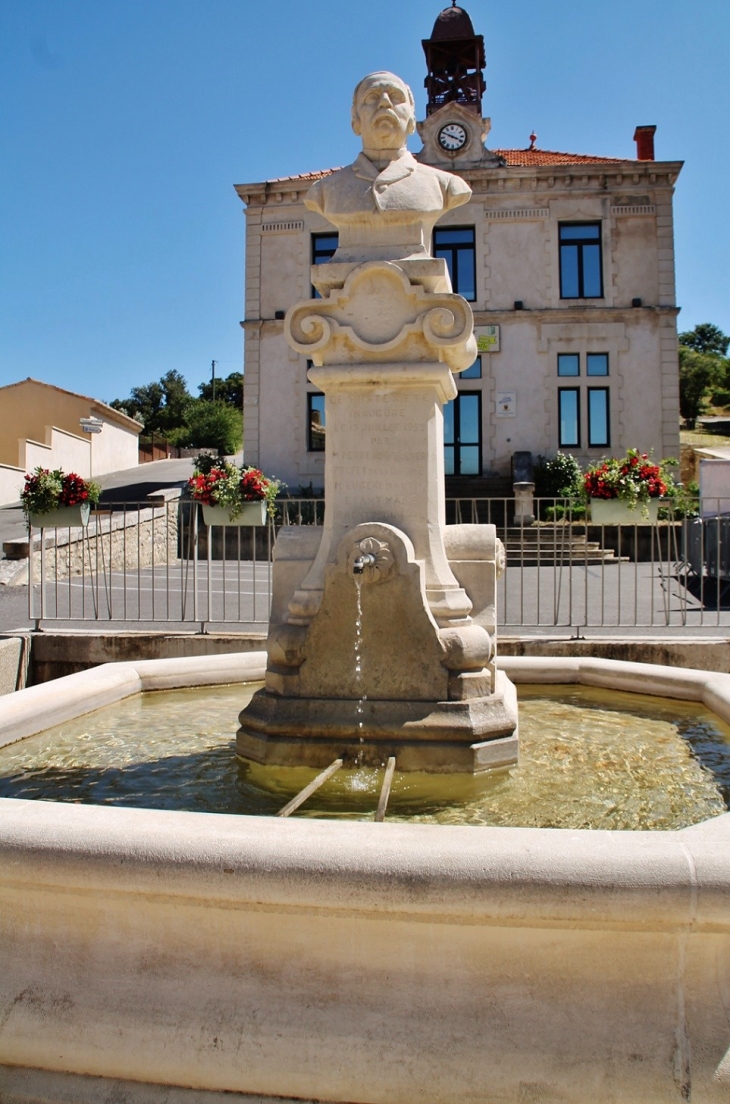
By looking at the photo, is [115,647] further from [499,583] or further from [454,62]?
[454,62]

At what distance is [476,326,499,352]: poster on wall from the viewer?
2711 cm

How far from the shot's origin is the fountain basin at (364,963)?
2174 mm

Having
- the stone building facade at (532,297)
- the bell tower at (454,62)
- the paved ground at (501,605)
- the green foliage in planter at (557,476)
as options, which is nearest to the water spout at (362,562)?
the paved ground at (501,605)

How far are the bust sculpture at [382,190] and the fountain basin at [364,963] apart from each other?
3285 mm

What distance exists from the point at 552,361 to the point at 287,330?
24.0m

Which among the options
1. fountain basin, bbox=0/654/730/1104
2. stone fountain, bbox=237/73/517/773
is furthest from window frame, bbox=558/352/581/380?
fountain basin, bbox=0/654/730/1104

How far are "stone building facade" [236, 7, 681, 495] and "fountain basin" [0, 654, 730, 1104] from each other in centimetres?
2418

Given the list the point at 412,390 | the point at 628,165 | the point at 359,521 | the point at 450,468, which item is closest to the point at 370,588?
the point at 359,521

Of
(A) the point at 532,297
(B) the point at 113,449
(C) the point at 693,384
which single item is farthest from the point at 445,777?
(C) the point at 693,384

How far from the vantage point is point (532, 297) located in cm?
2723

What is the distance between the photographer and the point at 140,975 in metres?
2.35

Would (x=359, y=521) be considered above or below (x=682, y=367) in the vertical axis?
below

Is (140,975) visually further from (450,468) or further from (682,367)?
(682,367)

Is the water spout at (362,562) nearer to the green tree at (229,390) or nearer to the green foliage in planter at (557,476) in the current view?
the green foliage in planter at (557,476)
